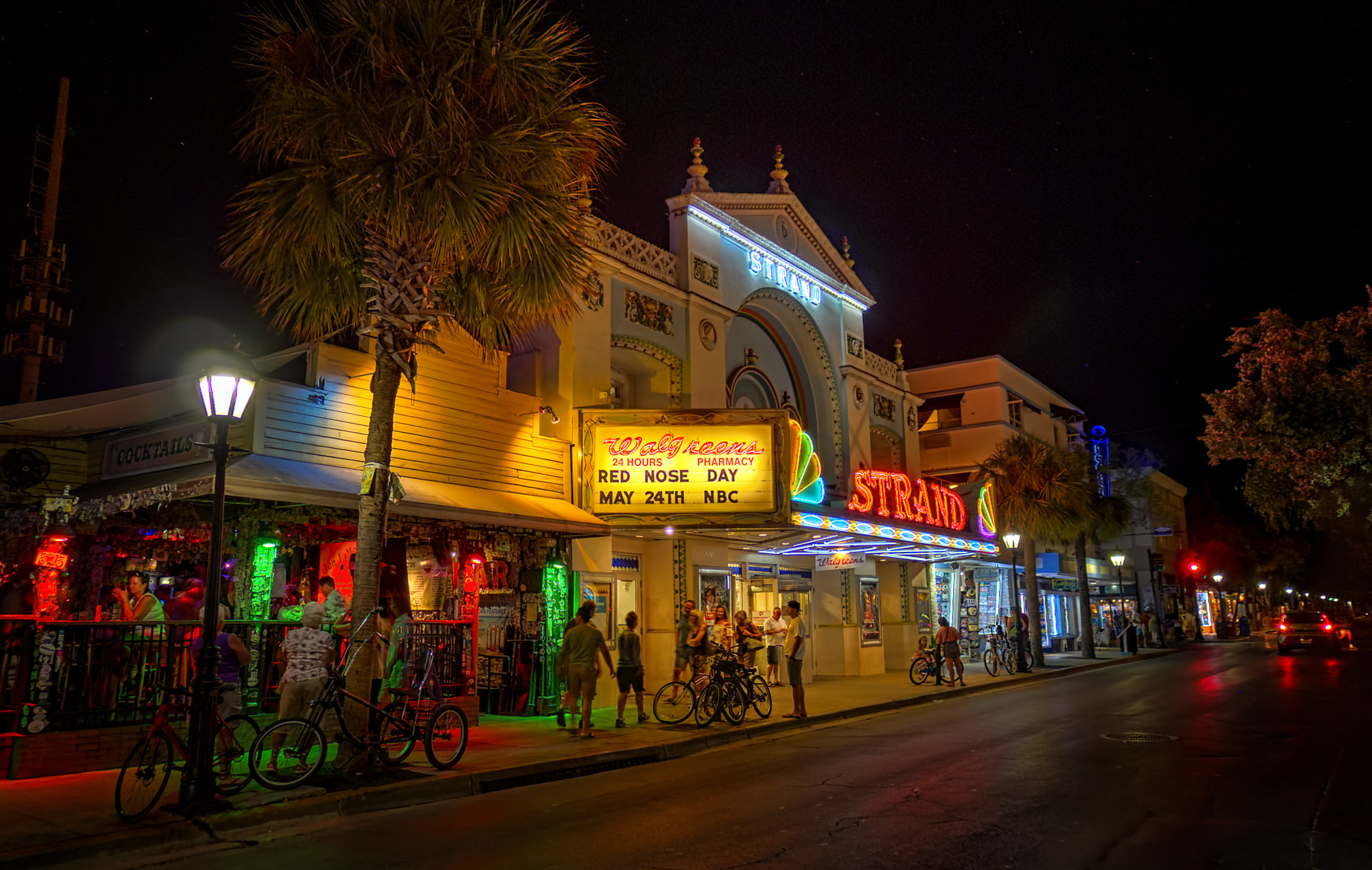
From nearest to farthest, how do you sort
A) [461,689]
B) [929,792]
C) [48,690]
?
[929,792] → [48,690] → [461,689]

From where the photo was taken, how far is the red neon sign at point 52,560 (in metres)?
13.0

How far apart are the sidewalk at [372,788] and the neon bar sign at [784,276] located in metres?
11.9

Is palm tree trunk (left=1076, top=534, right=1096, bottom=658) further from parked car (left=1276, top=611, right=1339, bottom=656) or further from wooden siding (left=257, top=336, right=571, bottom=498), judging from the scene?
wooden siding (left=257, top=336, right=571, bottom=498)

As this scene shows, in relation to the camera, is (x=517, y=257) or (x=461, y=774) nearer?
(x=461, y=774)

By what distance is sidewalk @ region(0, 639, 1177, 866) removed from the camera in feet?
25.4

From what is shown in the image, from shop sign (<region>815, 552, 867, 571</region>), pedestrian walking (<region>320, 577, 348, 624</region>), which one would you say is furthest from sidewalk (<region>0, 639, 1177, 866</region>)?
shop sign (<region>815, 552, 867, 571</region>)

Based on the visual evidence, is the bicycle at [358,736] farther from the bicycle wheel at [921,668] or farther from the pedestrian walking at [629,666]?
the bicycle wheel at [921,668]

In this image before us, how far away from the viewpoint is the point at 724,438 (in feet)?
61.9

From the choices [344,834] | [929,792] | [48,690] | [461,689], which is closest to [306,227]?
[48,690]

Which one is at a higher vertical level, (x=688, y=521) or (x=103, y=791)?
(x=688, y=521)

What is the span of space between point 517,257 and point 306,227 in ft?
7.77

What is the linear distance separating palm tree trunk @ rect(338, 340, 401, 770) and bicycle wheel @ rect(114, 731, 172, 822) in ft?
6.22

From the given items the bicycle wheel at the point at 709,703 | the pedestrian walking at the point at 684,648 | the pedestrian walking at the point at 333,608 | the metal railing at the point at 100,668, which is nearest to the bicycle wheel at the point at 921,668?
the pedestrian walking at the point at 684,648

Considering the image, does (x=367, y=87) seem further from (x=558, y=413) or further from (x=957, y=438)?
(x=957, y=438)
